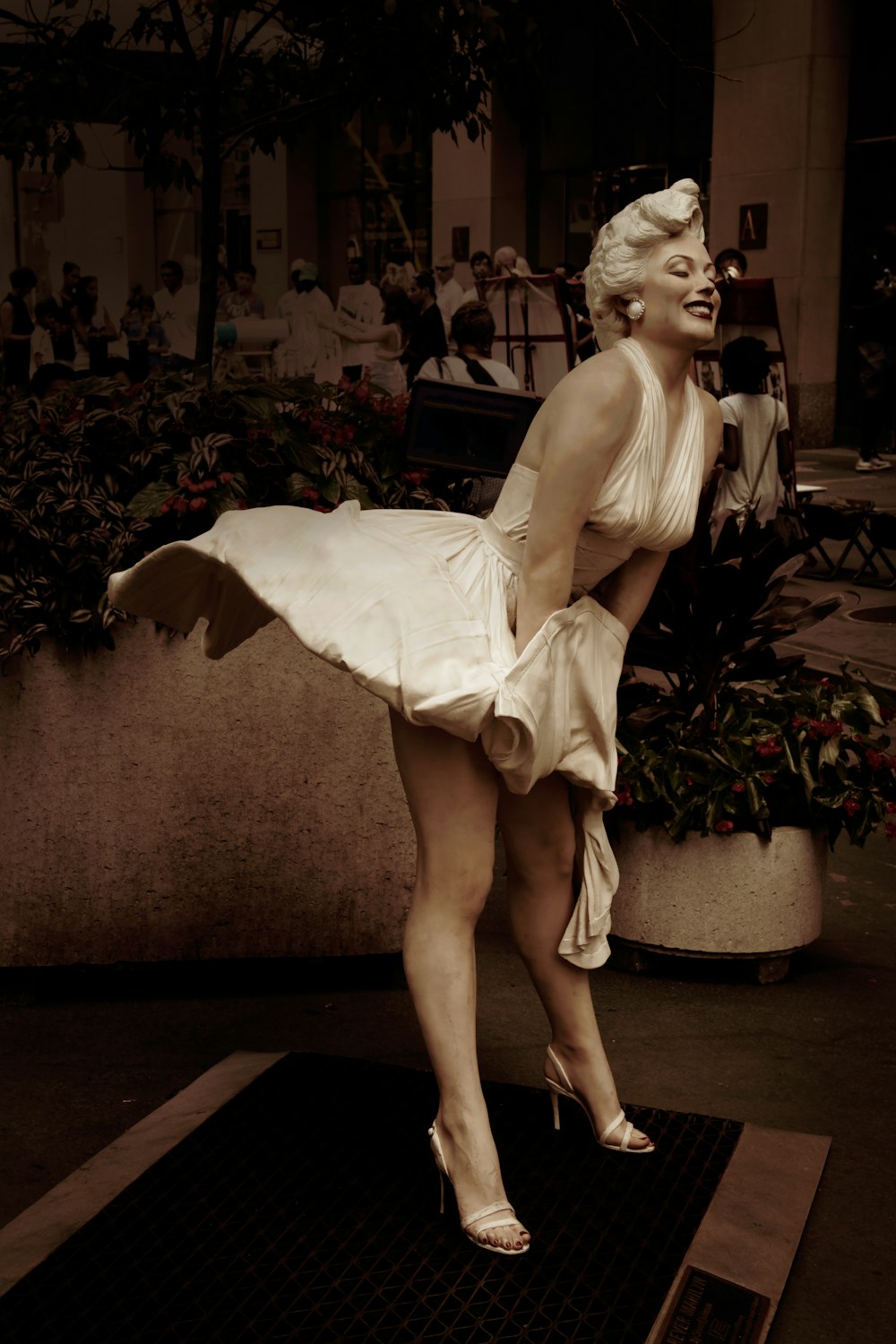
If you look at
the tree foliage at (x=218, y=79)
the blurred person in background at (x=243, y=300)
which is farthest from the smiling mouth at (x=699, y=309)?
the blurred person in background at (x=243, y=300)

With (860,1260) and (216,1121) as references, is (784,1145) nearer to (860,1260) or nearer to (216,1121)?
(860,1260)

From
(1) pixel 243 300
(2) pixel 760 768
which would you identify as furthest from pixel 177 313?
(2) pixel 760 768

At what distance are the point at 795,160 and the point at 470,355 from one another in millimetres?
10486

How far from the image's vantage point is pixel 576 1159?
342 centimetres

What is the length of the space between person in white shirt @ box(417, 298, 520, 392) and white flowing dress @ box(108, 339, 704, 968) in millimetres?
4888

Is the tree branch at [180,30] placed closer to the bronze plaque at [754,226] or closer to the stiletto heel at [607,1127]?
the stiletto heel at [607,1127]

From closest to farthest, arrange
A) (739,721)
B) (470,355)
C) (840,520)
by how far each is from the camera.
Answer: (739,721)
(470,355)
(840,520)

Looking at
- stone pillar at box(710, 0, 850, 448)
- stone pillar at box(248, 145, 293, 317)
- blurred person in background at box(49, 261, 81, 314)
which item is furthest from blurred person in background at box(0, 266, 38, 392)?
stone pillar at box(248, 145, 293, 317)

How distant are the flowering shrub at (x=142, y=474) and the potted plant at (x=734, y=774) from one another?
33.8 inches

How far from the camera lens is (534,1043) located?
13.8ft

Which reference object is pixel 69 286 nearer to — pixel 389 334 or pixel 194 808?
pixel 389 334

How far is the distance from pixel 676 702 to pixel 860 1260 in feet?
6.20

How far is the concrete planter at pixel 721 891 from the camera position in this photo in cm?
446

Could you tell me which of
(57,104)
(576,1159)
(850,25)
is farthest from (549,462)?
(850,25)
